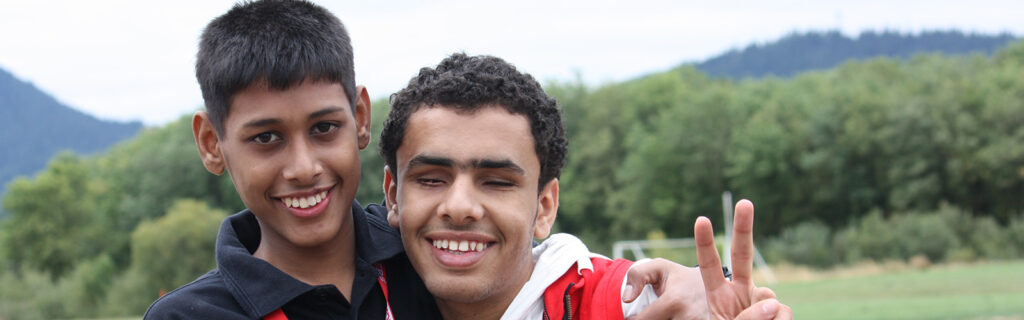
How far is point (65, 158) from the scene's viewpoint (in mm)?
59094

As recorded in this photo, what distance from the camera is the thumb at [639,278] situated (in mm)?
2912

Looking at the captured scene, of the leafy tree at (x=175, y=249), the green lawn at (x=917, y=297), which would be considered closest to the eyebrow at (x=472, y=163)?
the green lawn at (x=917, y=297)

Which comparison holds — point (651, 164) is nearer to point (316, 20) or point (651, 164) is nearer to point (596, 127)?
point (596, 127)

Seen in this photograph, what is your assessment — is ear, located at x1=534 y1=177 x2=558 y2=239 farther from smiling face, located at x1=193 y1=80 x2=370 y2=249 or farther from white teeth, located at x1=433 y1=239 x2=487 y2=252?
smiling face, located at x1=193 y1=80 x2=370 y2=249

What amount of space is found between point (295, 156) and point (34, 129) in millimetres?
149274

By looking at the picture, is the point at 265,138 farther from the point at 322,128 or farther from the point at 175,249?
the point at 175,249

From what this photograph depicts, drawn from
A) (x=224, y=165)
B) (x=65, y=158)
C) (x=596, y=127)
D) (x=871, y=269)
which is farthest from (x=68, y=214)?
(x=224, y=165)

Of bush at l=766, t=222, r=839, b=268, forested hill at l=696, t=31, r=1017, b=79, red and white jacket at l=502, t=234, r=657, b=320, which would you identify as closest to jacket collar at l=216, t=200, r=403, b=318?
red and white jacket at l=502, t=234, r=657, b=320

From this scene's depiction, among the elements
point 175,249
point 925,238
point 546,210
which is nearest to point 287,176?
point 546,210

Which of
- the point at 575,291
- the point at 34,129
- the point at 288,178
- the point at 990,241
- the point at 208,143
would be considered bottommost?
the point at 990,241

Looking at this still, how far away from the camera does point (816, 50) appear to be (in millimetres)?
184250

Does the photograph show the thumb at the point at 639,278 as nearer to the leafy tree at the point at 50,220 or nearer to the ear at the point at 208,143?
the ear at the point at 208,143

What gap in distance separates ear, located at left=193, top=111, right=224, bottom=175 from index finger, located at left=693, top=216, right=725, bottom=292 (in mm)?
1520

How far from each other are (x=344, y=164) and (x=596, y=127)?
62202 mm
